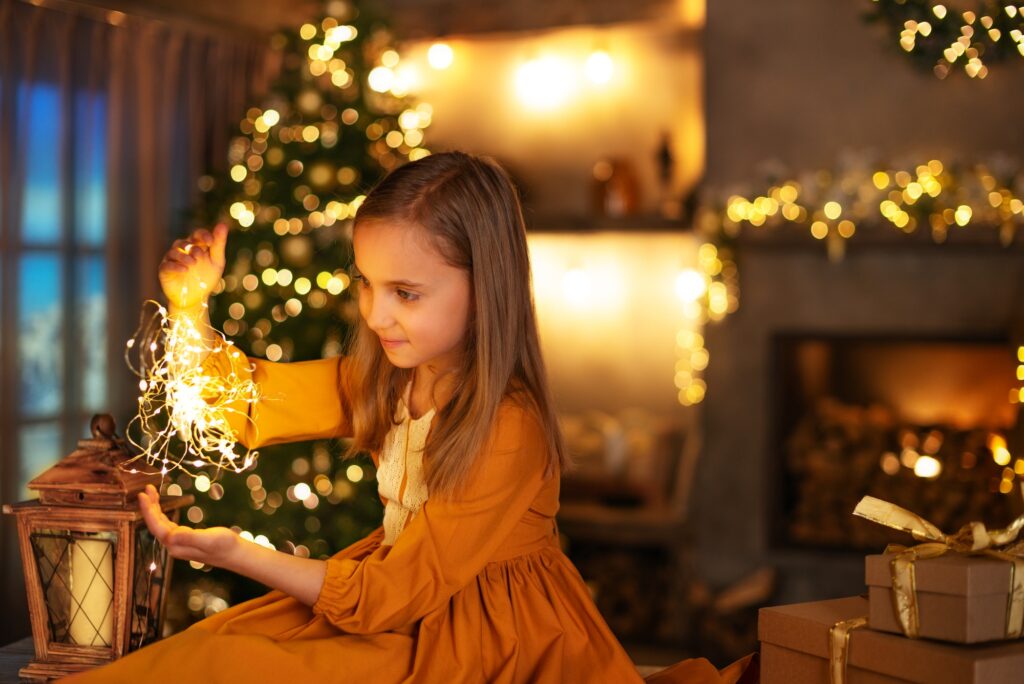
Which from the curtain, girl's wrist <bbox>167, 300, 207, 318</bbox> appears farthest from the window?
girl's wrist <bbox>167, 300, 207, 318</bbox>

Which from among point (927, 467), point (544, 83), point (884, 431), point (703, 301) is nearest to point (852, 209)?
point (703, 301)

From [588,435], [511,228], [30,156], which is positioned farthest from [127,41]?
[511,228]

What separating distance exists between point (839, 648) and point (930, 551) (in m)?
0.20

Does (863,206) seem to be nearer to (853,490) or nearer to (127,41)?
(853,490)

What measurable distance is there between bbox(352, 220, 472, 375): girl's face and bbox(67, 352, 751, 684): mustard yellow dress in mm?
162

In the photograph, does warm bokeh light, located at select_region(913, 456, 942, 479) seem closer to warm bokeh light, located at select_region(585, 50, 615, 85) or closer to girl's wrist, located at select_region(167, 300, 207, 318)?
warm bokeh light, located at select_region(585, 50, 615, 85)

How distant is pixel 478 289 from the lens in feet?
5.78

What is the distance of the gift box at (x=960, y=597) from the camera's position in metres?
1.58

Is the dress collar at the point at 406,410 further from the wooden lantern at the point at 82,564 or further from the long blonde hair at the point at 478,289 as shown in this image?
the wooden lantern at the point at 82,564

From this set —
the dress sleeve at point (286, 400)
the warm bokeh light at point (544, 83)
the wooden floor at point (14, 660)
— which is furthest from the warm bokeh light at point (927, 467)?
the dress sleeve at point (286, 400)

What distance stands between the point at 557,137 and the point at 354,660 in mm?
3610

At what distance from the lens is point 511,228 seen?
1828 mm

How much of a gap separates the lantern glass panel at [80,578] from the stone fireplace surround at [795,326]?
2.82 meters

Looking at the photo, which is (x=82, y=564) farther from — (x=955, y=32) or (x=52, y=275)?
(x=52, y=275)
